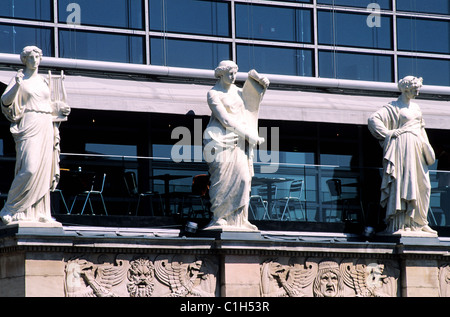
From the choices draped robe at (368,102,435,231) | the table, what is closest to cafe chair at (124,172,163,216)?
the table

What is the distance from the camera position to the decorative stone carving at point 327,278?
77.4ft

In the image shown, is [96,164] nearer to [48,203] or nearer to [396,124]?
[48,203]

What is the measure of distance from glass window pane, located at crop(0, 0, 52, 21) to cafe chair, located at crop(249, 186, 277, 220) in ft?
18.7

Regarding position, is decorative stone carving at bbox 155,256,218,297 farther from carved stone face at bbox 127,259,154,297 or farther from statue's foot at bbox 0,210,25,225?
statue's foot at bbox 0,210,25,225

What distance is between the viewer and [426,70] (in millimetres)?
29500

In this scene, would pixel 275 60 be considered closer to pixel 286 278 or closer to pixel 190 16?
pixel 190 16

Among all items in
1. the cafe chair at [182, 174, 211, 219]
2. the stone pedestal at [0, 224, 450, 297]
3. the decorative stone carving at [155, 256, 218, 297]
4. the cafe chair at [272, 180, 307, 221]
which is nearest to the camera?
the stone pedestal at [0, 224, 450, 297]

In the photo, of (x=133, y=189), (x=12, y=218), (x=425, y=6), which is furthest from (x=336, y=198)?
(x=425, y=6)

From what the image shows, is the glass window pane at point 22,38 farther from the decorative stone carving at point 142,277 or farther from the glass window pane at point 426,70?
the glass window pane at point 426,70

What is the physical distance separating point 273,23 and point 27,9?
5.61 metres

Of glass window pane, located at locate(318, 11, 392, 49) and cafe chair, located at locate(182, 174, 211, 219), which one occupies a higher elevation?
glass window pane, located at locate(318, 11, 392, 49)

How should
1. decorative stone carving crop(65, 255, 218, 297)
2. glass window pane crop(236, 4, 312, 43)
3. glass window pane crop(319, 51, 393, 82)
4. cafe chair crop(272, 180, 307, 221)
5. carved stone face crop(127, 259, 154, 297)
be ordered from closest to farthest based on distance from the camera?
decorative stone carving crop(65, 255, 218, 297) → carved stone face crop(127, 259, 154, 297) → cafe chair crop(272, 180, 307, 221) → glass window pane crop(236, 4, 312, 43) → glass window pane crop(319, 51, 393, 82)

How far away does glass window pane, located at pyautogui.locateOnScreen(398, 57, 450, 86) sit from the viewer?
2938 cm
